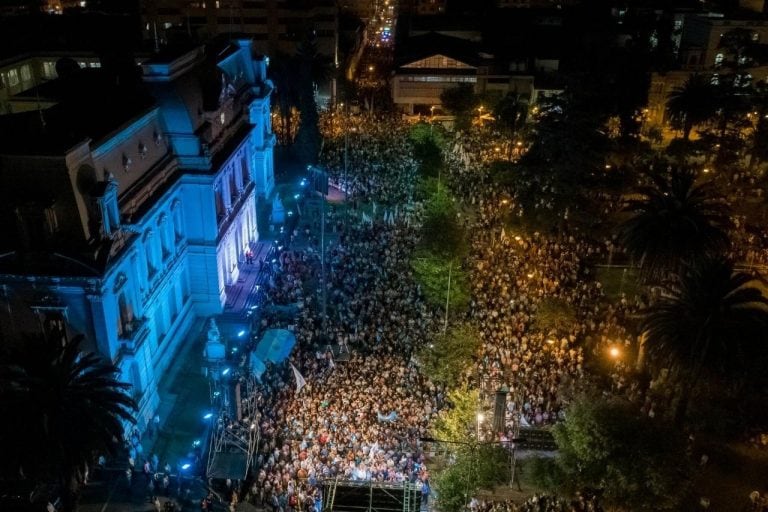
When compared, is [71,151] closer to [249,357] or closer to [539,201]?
[249,357]

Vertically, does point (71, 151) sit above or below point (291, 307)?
above

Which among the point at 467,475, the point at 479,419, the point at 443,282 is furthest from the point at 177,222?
the point at 467,475

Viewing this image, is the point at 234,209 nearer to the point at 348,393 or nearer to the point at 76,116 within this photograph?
the point at 76,116

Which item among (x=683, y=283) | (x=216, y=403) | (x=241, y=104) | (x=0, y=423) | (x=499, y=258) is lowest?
(x=216, y=403)

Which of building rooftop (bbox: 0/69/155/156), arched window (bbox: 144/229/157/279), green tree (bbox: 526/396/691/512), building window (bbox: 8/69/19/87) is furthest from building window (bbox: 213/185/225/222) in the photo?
building window (bbox: 8/69/19/87)

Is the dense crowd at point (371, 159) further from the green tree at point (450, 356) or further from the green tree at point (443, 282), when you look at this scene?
the green tree at point (450, 356)

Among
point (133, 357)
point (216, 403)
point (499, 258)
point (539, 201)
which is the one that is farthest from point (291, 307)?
point (539, 201)

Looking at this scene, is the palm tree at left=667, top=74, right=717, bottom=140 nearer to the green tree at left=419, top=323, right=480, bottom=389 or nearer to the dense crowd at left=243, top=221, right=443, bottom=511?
the dense crowd at left=243, top=221, right=443, bottom=511

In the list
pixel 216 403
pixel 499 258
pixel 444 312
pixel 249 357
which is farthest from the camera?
pixel 499 258
